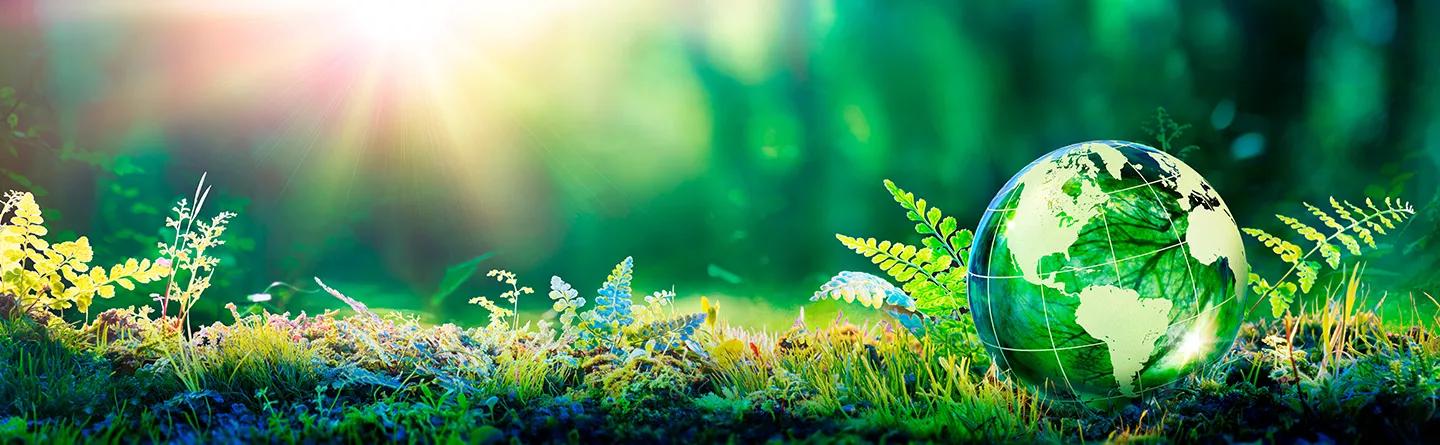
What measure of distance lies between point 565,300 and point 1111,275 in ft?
7.10

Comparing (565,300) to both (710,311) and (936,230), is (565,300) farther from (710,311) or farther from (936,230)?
(936,230)

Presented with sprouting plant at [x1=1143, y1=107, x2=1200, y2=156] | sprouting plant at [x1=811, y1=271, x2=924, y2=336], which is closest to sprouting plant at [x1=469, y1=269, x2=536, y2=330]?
sprouting plant at [x1=811, y1=271, x2=924, y2=336]

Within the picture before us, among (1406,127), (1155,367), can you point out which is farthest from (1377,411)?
(1406,127)

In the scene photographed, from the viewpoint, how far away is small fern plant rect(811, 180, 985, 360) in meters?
4.21

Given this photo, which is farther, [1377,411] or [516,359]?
[516,359]

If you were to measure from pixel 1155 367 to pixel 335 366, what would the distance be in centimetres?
309

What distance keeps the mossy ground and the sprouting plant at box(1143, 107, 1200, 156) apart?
94 cm

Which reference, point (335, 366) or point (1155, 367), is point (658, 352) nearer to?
point (335, 366)

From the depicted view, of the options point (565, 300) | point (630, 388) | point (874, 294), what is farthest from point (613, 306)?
point (874, 294)

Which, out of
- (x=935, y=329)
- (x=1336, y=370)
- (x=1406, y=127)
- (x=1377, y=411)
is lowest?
(x=1377, y=411)

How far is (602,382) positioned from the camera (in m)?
4.17

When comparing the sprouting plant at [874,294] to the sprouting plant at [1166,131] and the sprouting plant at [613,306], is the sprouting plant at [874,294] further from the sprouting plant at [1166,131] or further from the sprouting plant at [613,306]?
the sprouting plant at [1166,131]

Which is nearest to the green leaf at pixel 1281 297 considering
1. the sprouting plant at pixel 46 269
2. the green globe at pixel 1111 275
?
the green globe at pixel 1111 275

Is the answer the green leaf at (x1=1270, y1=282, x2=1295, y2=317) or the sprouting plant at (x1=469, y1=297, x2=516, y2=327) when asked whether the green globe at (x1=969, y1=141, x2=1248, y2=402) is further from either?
the sprouting plant at (x1=469, y1=297, x2=516, y2=327)
